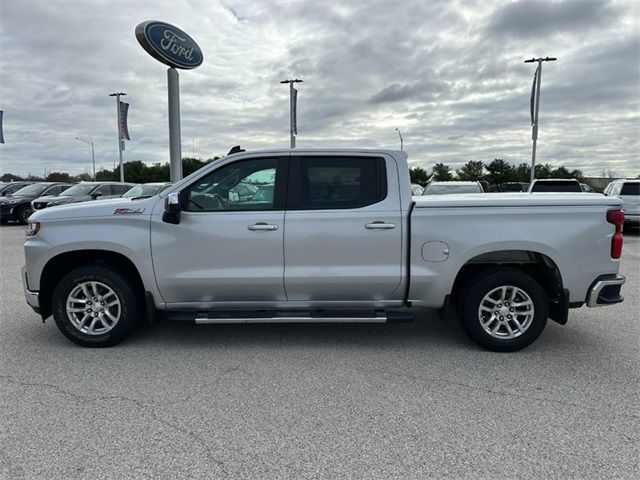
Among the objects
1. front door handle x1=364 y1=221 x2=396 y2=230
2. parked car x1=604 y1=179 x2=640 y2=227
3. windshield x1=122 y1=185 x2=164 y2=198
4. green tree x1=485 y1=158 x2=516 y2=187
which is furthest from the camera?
green tree x1=485 y1=158 x2=516 y2=187

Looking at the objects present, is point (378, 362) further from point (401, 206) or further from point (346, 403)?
point (401, 206)

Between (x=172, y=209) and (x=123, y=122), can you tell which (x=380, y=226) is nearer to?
(x=172, y=209)

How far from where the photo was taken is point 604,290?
4230 mm

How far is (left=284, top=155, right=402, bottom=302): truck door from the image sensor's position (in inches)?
168

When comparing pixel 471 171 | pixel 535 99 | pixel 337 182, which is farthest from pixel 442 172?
pixel 337 182

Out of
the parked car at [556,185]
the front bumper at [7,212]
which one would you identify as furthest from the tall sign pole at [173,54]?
the parked car at [556,185]

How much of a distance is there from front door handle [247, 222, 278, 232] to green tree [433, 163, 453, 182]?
1851 inches

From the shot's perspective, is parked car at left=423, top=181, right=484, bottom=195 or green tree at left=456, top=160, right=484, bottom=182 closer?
parked car at left=423, top=181, right=484, bottom=195

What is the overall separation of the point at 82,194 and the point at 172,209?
14.6 metres

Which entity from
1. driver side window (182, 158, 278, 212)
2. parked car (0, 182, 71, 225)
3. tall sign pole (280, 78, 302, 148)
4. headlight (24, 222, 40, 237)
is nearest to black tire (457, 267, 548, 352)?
driver side window (182, 158, 278, 212)

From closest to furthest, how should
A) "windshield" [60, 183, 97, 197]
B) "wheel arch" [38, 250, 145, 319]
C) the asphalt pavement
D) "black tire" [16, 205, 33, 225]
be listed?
the asphalt pavement, "wheel arch" [38, 250, 145, 319], "windshield" [60, 183, 97, 197], "black tire" [16, 205, 33, 225]

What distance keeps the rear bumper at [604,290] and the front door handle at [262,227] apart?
3015 mm

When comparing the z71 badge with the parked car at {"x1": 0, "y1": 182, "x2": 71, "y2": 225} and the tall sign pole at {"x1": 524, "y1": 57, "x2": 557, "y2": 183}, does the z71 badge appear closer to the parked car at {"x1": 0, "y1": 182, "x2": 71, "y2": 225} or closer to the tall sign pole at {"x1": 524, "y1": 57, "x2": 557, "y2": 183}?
the parked car at {"x1": 0, "y1": 182, "x2": 71, "y2": 225}

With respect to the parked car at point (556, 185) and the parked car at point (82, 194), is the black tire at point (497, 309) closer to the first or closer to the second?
the parked car at point (556, 185)
